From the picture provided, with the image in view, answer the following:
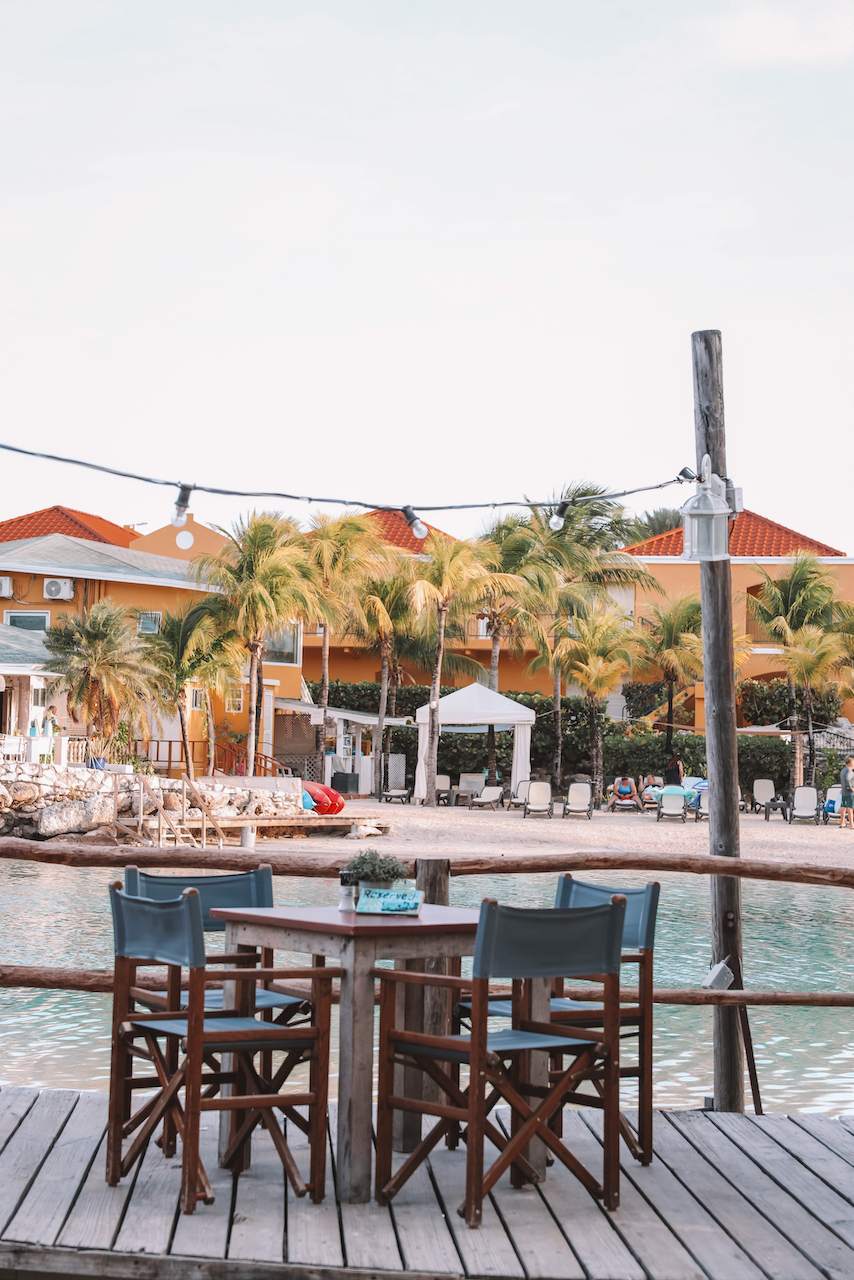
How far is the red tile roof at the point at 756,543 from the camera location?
41.2 m

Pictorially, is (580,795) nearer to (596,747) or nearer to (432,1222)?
(596,747)

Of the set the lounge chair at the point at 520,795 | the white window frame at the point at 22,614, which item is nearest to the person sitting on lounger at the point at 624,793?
the lounge chair at the point at 520,795

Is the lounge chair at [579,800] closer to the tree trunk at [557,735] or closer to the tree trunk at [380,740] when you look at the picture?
the tree trunk at [557,735]

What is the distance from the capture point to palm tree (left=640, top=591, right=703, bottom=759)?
1387 inches

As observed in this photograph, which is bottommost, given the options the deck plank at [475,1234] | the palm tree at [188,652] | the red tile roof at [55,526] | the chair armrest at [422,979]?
the deck plank at [475,1234]

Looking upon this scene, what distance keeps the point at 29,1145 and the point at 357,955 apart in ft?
4.59

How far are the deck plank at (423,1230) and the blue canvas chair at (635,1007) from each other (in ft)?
2.12

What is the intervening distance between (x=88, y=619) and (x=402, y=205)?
55.9 feet

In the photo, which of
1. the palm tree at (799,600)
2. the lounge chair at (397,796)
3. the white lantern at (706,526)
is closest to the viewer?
the white lantern at (706,526)

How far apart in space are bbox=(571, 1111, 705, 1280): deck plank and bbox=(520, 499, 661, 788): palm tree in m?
30.0

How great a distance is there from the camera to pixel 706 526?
566 centimetres

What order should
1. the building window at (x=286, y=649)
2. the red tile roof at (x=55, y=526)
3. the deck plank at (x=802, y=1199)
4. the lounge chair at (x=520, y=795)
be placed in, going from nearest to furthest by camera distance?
the deck plank at (x=802, y=1199)
the lounge chair at (x=520, y=795)
the building window at (x=286, y=649)
the red tile roof at (x=55, y=526)

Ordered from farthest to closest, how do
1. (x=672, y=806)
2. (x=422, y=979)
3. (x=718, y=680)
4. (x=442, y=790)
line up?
(x=442, y=790)
(x=672, y=806)
(x=718, y=680)
(x=422, y=979)

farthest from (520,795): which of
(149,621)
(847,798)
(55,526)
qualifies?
(55,526)
